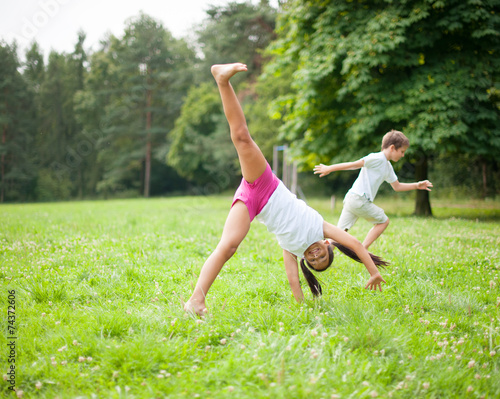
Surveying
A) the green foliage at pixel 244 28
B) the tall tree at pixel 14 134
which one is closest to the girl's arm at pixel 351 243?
the green foliage at pixel 244 28

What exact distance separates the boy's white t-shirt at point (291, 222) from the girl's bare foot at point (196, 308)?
97 cm

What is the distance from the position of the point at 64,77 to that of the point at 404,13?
42203 millimetres

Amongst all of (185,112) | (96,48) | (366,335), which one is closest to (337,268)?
(366,335)

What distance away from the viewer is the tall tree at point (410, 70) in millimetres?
10688

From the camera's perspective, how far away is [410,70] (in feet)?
40.3

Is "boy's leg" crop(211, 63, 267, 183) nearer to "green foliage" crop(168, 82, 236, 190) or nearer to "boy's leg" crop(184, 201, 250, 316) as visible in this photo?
"boy's leg" crop(184, 201, 250, 316)

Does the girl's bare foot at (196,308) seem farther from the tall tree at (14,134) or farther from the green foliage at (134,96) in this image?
the tall tree at (14,134)

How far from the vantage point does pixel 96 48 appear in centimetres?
4397

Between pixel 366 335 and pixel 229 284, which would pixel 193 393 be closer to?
pixel 366 335

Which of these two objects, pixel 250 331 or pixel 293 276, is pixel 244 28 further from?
pixel 250 331

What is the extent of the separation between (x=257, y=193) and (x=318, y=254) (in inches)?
31.7

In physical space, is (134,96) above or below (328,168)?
above

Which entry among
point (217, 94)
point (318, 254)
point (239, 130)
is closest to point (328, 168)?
point (318, 254)

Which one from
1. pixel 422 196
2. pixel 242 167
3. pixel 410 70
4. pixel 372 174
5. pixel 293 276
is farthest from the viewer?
pixel 422 196
